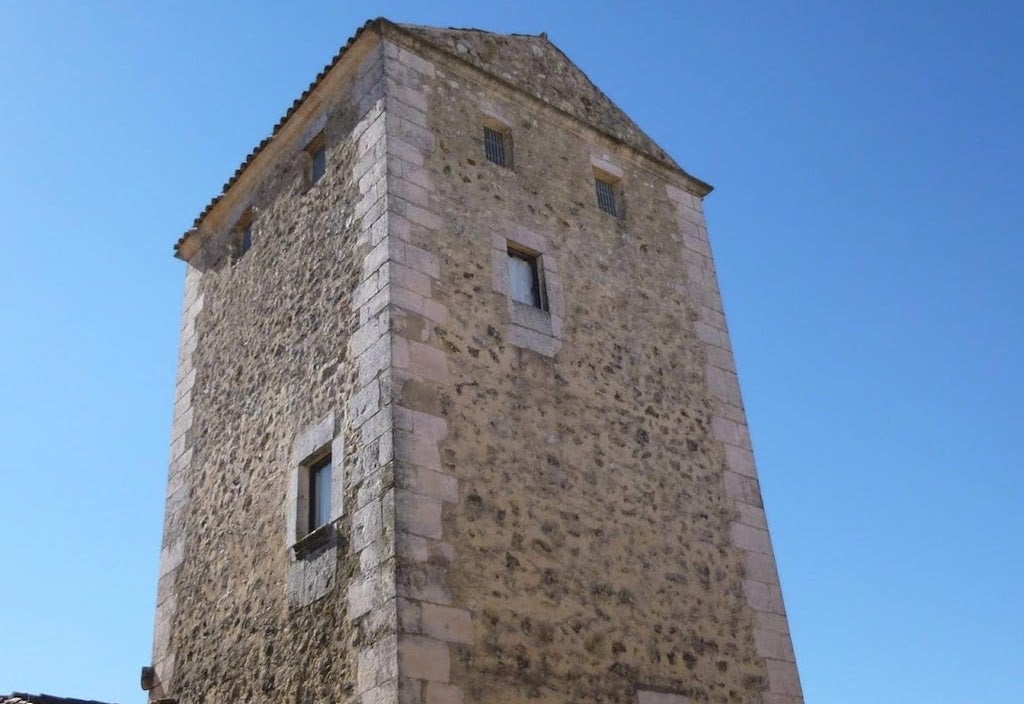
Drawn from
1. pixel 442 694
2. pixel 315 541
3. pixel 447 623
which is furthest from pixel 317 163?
pixel 442 694

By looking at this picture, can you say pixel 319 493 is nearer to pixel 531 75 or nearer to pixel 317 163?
pixel 317 163

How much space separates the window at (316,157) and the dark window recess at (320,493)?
117 inches

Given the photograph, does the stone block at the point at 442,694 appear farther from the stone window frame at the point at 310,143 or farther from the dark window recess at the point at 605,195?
the dark window recess at the point at 605,195

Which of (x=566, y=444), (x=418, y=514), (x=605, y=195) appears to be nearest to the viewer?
(x=418, y=514)

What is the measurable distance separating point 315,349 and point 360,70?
2708 millimetres

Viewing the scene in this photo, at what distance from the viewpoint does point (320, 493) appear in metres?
8.31

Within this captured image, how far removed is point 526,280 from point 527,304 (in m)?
0.30

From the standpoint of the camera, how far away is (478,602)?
23.9 feet

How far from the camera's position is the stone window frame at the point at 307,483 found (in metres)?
7.91

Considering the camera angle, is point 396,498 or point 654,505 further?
point 654,505

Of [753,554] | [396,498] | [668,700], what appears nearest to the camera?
[396,498]

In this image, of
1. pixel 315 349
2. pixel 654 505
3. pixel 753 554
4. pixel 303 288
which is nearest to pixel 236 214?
pixel 303 288

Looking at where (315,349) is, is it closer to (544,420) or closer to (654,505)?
(544,420)

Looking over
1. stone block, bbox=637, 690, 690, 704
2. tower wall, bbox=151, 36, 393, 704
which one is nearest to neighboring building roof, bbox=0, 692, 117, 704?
tower wall, bbox=151, 36, 393, 704
